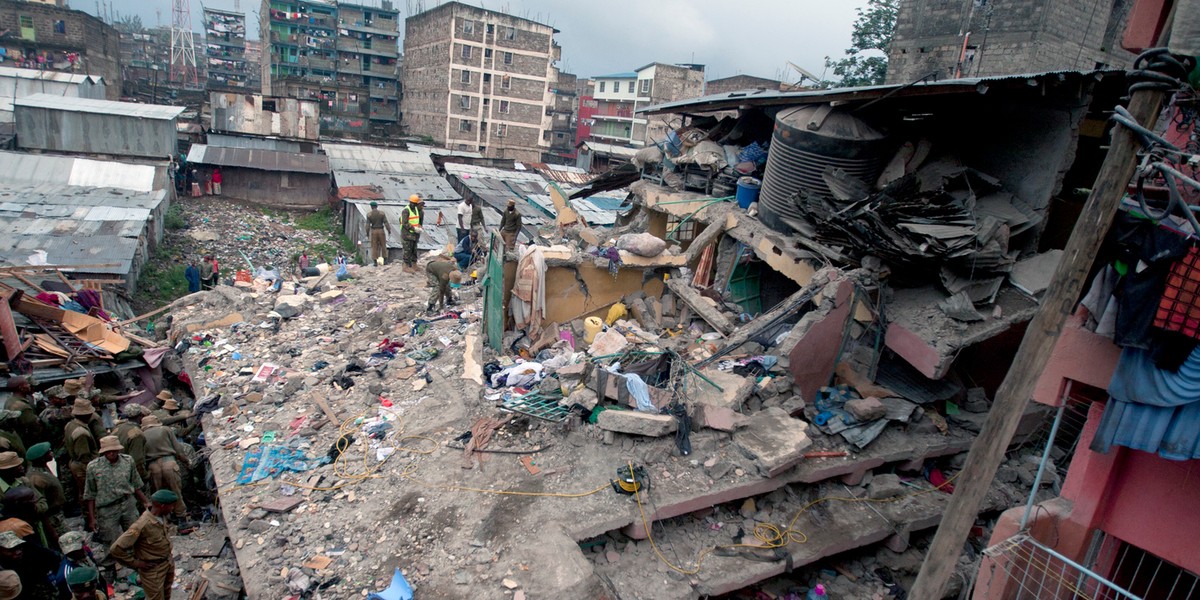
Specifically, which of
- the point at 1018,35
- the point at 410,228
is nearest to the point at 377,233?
the point at 410,228

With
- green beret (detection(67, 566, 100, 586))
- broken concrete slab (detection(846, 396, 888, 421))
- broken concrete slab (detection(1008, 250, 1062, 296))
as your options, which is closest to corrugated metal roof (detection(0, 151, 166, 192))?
green beret (detection(67, 566, 100, 586))

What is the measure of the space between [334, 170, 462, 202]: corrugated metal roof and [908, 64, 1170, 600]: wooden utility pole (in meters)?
22.7

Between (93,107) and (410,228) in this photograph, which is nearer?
(410,228)

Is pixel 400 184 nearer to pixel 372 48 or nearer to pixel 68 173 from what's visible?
pixel 68 173

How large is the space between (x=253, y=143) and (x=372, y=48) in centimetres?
2049

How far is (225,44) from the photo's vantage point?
5731cm

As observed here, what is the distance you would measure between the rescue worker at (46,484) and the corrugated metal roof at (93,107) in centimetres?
2190

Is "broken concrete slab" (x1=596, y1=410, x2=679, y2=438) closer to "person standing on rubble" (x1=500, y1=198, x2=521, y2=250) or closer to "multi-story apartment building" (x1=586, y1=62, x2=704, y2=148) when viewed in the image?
"person standing on rubble" (x1=500, y1=198, x2=521, y2=250)

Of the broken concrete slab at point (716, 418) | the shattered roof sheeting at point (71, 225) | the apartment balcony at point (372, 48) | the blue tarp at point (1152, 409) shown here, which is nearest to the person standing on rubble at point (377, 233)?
the shattered roof sheeting at point (71, 225)

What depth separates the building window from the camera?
32281mm

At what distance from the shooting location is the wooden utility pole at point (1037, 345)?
285 centimetres

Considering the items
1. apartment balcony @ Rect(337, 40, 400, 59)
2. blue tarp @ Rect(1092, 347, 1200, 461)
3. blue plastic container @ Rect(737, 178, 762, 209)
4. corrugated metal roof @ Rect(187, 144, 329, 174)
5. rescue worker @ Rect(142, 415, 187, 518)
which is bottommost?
rescue worker @ Rect(142, 415, 187, 518)

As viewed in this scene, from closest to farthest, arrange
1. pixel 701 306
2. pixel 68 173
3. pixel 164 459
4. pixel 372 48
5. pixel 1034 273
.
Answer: pixel 164 459 → pixel 1034 273 → pixel 701 306 → pixel 68 173 → pixel 372 48

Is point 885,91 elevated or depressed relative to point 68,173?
elevated
